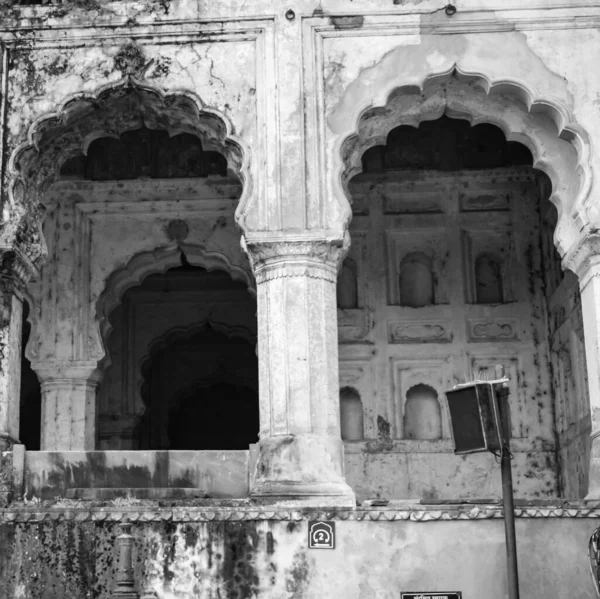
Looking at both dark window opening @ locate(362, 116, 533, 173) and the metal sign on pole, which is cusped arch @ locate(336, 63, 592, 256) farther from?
the metal sign on pole

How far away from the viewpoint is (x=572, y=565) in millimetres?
9023

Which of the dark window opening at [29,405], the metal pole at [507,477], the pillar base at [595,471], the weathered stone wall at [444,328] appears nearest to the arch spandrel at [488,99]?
the pillar base at [595,471]

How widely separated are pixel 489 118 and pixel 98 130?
3677 millimetres

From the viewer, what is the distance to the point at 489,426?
7.68 meters

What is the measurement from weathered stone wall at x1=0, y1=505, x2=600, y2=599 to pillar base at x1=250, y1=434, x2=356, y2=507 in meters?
0.28

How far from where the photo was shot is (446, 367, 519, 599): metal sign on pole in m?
7.64

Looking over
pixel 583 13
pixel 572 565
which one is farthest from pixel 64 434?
pixel 583 13

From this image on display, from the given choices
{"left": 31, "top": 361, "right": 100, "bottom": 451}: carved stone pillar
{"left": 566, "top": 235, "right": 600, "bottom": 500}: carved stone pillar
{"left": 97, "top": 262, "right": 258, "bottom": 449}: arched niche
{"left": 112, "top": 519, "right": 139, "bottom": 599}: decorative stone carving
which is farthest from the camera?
{"left": 97, "top": 262, "right": 258, "bottom": 449}: arched niche

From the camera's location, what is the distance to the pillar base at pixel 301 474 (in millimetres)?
9414

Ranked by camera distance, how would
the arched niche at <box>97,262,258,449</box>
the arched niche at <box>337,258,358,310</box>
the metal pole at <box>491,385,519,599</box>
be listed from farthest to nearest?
1. the arched niche at <box>97,262,258,449</box>
2. the arched niche at <box>337,258,358,310</box>
3. the metal pole at <box>491,385,519,599</box>

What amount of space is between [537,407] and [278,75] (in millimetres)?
5084

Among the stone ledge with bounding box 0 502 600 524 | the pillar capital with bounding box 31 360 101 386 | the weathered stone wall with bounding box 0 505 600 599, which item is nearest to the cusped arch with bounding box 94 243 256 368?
the pillar capital with bounding box 31 360 101 386

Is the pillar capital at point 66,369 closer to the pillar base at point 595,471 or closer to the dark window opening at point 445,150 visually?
the dark window opening at point 445,150

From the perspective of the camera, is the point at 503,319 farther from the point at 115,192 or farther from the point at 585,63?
the point at 115,192
